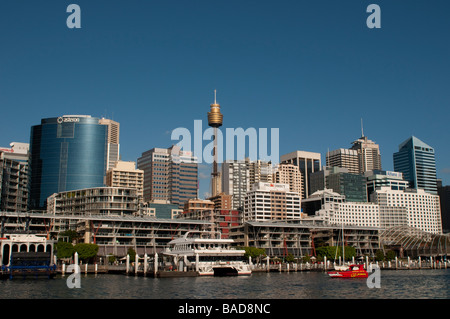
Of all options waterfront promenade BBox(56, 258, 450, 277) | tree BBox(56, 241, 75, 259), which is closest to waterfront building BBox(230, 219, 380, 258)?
waterfront promenade BBox(56, 258, 450, 277)

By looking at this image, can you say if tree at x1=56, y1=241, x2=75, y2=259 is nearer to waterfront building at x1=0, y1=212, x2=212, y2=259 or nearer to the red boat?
waterfront building at x1=0, y1=212, x2=212, y2=259

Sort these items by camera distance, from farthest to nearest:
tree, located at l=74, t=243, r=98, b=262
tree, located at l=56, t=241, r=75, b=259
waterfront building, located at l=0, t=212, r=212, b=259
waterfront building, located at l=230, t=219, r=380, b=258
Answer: waterfront building, located at l=230, t=219, r=380, b=258 < waterfront building, located at l=0, t=212, r=212, b=259 < tree, located at l=74, t=243, r=98, b=262 < tree, located at l=56, t=241, r=75, b=259

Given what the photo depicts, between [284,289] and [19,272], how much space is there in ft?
176

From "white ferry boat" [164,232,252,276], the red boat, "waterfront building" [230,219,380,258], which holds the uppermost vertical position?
"waterfront building" [230,219,380,258]

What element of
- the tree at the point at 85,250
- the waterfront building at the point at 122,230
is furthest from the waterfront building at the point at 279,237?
the tree at the point at 85,250

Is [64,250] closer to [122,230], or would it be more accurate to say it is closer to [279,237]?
[122,230]

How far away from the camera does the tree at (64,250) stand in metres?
131

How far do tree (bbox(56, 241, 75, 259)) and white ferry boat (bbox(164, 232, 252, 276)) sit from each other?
110 feet

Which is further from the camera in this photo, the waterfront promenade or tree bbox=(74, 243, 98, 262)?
tree bbox=(74, 243, 98, 262)

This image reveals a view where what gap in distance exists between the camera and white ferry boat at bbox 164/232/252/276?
109 m

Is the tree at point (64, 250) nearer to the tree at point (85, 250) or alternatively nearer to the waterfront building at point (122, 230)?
the tree at point (85, 250)

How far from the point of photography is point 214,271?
109938 millimetres
